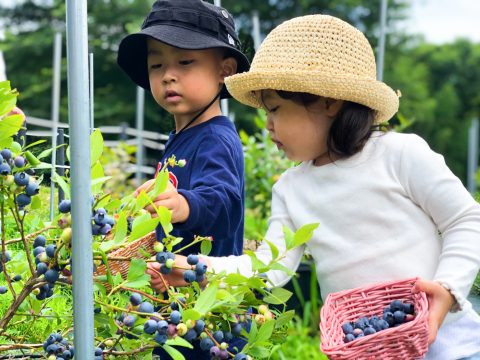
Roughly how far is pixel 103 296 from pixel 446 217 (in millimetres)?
Answer: 669

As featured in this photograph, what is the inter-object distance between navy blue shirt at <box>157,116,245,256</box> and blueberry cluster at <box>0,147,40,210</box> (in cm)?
35

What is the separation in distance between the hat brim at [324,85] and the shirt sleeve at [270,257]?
26 cm

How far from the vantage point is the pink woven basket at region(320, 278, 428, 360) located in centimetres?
130

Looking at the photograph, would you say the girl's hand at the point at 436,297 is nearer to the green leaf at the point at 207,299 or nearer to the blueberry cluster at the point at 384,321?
the blueberry cluster at the point at 384,321

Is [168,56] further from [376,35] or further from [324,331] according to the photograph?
[376,35]

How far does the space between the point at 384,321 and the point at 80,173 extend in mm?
611

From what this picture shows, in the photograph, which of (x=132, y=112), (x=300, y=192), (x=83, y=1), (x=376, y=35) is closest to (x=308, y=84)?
(x=300, y=192)

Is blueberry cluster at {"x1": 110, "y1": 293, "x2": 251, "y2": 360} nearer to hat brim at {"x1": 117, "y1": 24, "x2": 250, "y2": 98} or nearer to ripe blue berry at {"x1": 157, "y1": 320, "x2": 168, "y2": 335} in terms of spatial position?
ripe blue berry at {"x1": 157, "y1": 320, "x2": 168, "y2": 335}

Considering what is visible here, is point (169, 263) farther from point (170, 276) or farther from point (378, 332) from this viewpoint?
point (378, 332)

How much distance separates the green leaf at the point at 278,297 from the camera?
146 cm

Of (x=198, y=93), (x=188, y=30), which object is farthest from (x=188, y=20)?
(x=198, y=93)

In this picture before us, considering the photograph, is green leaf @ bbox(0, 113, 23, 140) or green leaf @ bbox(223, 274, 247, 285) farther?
green leaf @ bbox(223, 274, 247, 285)

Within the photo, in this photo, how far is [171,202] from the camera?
1.47 m

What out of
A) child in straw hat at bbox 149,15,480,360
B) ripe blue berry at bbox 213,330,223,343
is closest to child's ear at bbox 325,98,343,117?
child in straw hat at bbox 149,15,480,360
